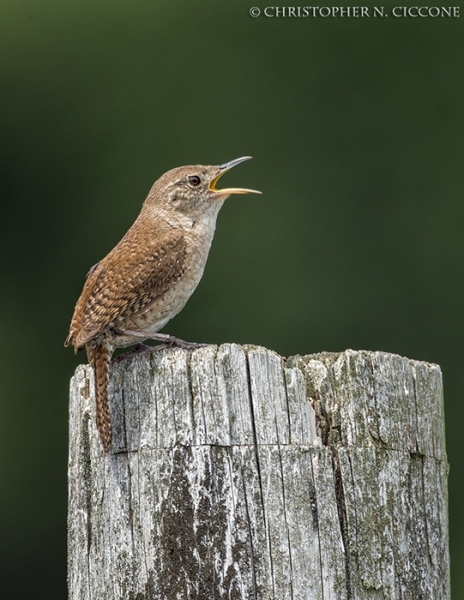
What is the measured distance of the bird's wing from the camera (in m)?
5.43

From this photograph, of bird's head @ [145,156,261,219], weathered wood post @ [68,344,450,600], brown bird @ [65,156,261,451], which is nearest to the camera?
weathered wood post @ [68,344,450,600]

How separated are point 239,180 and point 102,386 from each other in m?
12.2

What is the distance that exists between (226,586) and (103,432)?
26.3 inches

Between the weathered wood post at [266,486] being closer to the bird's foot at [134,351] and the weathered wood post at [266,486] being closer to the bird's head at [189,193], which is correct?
the bird's foot at [134,351]

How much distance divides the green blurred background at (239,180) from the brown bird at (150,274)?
8047 mm

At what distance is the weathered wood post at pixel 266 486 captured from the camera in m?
3.99

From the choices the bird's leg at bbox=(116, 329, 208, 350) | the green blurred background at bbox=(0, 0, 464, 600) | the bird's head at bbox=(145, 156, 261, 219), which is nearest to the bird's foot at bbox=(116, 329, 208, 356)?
the bird's leg at bbox=(116, 329, 208, 350)

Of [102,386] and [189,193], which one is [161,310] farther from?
[102,386]

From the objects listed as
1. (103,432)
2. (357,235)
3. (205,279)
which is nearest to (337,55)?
(357,235)

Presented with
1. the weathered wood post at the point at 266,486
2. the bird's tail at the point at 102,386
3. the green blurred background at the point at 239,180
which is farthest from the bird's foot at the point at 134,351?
the green blurred background at the point at 239,180

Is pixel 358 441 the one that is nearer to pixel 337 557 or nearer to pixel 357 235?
pixel 337 557

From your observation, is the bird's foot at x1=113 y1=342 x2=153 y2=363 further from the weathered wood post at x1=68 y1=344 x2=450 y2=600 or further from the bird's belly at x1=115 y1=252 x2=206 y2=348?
the weathered wood post at x1=68 y1=344 x2=450 y2=600

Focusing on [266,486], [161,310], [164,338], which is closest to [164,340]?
[164,338]

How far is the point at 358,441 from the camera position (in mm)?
4137
